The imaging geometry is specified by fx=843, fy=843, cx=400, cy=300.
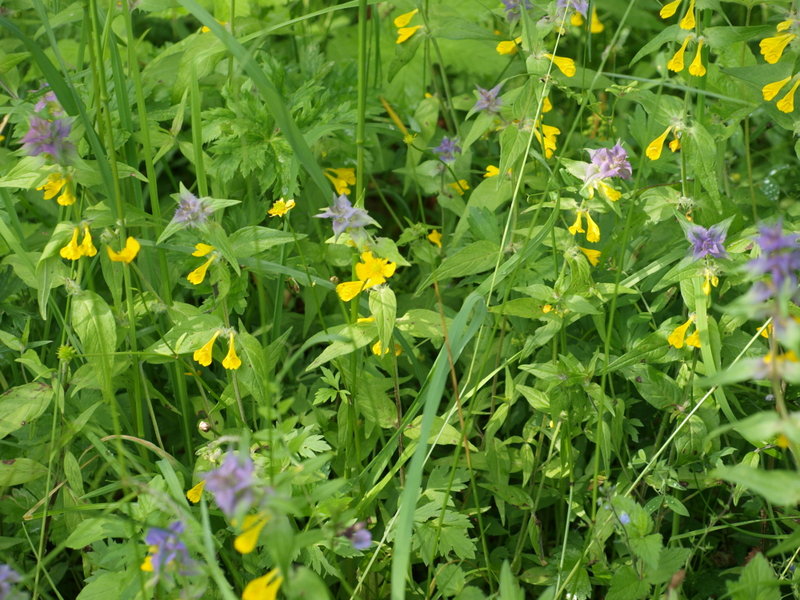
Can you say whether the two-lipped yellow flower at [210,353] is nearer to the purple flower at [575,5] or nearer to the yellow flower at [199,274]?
the yellow flower at [199,274]

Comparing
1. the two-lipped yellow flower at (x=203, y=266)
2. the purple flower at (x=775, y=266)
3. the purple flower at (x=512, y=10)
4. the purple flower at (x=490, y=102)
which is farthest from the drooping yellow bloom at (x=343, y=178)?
the purple flower at (x=775, y=266)

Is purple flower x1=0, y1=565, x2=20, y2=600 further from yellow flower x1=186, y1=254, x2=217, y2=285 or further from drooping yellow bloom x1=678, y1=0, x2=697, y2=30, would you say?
drooping yellow bloom x1=678, y1=0, x2=697, y2=30

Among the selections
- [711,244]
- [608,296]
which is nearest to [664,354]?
[608,296]

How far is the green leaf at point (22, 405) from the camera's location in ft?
5.05

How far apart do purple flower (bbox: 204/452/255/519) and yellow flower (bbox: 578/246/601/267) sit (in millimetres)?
962

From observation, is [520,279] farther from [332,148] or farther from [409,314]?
[332,148]

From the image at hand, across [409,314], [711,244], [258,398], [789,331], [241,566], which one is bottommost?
[241,566]

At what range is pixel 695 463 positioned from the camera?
171 cm

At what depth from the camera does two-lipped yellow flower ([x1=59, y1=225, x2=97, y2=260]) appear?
1.45m

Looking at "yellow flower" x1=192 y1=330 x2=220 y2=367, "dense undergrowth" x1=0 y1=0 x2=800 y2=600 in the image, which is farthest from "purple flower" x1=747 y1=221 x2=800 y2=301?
"yellow flower" x1=192 y1=330 x2=220 y2=367

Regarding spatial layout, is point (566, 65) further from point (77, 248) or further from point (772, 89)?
point (77, 248)

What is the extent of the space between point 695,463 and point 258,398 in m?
0.89

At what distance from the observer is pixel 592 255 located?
1706mm

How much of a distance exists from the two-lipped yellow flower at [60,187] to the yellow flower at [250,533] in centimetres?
76
